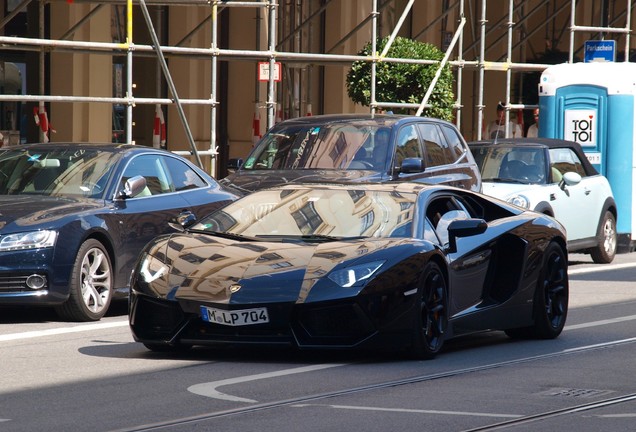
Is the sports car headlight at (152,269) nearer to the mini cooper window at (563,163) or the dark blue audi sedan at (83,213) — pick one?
the dark blue audi sedan at (83,213)

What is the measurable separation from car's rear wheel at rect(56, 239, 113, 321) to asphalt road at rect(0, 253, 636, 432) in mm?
377

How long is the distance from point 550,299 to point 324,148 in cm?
469

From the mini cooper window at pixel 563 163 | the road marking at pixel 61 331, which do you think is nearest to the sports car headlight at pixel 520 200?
the mini cooper window at pixel 563 163

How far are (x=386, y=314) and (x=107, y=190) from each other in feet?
13.4

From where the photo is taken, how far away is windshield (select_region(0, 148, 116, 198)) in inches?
496

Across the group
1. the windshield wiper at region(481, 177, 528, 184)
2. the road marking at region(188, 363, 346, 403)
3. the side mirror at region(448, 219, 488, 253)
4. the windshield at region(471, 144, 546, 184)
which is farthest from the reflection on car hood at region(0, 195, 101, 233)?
the windshield at region(471, 144, 546, 184)

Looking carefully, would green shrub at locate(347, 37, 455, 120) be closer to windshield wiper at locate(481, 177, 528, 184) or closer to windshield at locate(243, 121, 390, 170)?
windshield wiper at locate(481, 177, 528, 184)

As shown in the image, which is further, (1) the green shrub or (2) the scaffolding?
(1) the green shrub

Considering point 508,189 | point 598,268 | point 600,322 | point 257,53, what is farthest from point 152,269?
point 257,53

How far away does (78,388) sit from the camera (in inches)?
331

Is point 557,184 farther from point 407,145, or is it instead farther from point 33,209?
point 33,209

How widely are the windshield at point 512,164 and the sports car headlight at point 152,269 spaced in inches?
375

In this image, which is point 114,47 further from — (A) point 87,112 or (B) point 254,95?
(B) point 254,95

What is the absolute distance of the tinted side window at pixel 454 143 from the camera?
1641 cm
